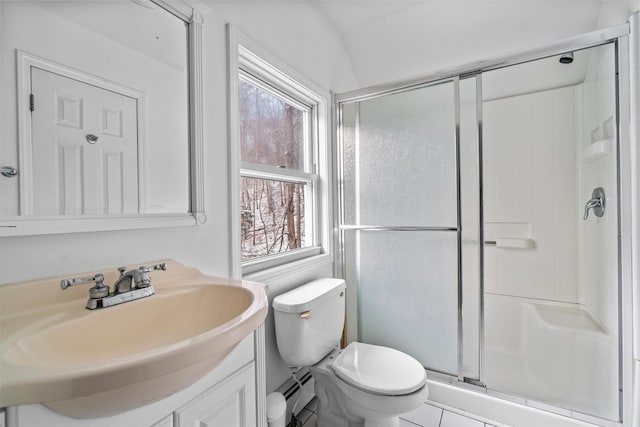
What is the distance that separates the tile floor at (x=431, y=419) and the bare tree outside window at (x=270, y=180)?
90cm

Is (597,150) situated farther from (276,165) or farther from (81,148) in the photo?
(81,148)

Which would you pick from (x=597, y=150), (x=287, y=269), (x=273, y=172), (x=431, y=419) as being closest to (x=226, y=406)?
(x=287, y=269)

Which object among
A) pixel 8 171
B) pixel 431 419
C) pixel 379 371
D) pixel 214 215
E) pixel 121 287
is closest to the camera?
pixel 8 171

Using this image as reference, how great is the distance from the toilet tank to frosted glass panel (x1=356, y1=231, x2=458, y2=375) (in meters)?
0.44

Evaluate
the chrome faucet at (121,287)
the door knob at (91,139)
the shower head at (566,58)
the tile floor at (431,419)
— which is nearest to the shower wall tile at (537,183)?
the shower head at (566,58)

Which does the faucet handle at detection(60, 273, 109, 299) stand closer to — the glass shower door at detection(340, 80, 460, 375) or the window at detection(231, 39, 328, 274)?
the window at detection(231, 39, 328, 274)

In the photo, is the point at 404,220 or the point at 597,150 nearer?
the point at 597,150

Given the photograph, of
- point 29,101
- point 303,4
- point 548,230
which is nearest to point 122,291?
point 29,101

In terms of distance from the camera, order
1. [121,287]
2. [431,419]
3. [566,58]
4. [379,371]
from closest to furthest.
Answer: [121,287] < [379,371] < [566,58] < [431,419]

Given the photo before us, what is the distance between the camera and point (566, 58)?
142 cm

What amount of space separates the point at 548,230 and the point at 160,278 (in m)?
1.83

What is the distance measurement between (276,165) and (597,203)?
1597mm

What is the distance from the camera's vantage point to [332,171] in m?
1.97

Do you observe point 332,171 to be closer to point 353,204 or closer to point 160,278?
point 353,204
